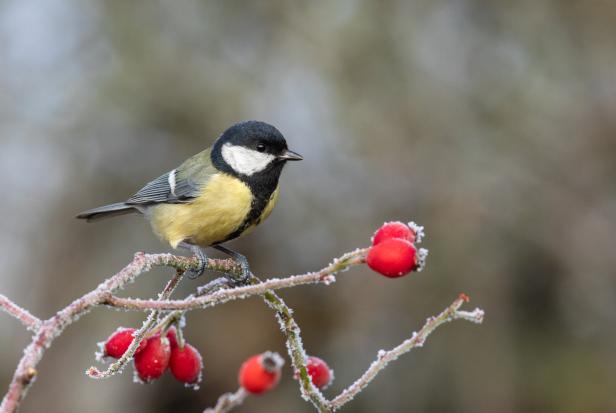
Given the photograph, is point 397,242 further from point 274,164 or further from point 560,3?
point 560,3

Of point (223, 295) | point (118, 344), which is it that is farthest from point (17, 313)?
point (118, 344)

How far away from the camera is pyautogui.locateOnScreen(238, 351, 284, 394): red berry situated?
96cm

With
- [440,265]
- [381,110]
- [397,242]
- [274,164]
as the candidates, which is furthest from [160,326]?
[381,110]

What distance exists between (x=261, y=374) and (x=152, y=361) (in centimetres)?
51

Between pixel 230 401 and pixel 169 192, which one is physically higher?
pixel 169 192

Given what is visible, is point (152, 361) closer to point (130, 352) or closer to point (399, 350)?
point (130, 352)

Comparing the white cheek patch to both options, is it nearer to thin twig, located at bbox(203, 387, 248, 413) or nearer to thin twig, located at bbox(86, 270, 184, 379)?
thin twig, located at bbox(86, 270, 184, 379)

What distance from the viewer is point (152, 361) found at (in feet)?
4.64

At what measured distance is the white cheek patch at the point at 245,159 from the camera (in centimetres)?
275

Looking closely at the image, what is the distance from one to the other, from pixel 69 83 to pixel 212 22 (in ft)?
4.43

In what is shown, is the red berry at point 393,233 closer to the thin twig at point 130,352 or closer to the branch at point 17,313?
the thin twig at point 130,352

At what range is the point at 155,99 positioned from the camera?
20.5 feet

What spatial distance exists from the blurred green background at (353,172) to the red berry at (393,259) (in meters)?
3.60

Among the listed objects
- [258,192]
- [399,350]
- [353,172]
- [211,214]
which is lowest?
[399,350]
